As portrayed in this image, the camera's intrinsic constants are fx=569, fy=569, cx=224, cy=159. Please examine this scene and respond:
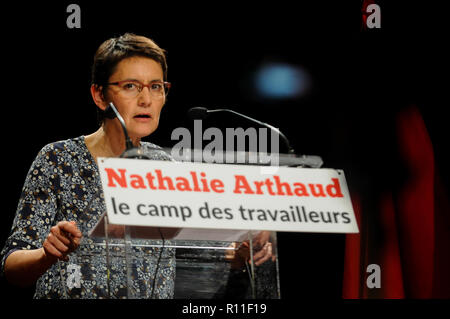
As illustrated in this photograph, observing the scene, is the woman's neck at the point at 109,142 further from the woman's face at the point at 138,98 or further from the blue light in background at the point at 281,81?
the blue light in background at the point at 281,81

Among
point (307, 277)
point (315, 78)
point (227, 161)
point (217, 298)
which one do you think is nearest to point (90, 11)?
point (315, 78)

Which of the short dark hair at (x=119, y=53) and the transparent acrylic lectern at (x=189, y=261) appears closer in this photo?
the transparent acrylic lectern at (x=189, y=261)

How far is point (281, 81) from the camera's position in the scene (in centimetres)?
313

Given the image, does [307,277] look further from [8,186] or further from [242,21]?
[8,186]

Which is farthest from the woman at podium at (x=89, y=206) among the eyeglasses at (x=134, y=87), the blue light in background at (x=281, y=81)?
the blue light in background at (x=281, y=81)

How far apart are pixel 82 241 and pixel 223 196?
407mm

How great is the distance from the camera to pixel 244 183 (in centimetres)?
154

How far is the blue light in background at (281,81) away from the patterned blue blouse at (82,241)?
3.48 ft

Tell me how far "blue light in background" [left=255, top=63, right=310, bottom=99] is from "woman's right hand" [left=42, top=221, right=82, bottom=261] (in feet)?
5.99

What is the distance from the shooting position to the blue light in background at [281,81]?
3.11m

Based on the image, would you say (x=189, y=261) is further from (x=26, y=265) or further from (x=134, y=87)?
(x=134, y=87)

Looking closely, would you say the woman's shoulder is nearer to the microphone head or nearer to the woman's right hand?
the microphone head

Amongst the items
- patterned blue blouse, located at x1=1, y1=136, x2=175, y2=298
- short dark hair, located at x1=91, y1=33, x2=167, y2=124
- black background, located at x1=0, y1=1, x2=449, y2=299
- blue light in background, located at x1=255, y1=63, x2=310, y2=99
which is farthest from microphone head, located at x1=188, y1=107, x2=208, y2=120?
blue light in background, located at x1=255, y1=63, x2=310, y2=99

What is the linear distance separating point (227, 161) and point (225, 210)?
0.18 meters
